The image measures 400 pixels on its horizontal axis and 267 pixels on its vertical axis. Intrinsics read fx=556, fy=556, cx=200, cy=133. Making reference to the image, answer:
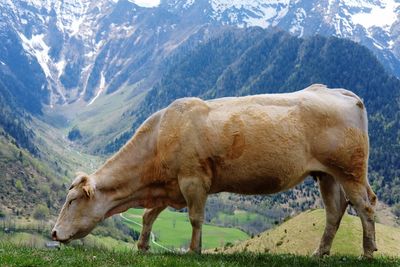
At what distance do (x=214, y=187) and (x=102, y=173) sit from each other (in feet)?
12.1

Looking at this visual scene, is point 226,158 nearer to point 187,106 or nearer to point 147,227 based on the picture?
point 187,106

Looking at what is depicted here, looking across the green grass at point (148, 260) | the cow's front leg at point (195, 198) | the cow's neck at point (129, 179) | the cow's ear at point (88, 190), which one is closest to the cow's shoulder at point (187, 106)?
the cow's neck at point (129, 179)

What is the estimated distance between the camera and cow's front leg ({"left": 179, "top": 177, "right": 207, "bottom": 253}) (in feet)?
54.1

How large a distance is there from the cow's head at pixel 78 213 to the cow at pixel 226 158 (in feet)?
0.10

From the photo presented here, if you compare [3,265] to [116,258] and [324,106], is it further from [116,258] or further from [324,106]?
[324,106]

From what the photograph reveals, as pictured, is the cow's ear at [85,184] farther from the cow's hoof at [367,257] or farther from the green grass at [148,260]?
the cow's hoof at [367,257]

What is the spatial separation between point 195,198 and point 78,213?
12.3ft

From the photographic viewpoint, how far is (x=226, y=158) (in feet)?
55.1

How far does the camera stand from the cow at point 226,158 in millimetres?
16781

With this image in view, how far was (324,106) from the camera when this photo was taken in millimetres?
17641

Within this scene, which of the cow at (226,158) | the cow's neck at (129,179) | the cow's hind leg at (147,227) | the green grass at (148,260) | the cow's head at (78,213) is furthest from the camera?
the cow's hind leg at (147,227)

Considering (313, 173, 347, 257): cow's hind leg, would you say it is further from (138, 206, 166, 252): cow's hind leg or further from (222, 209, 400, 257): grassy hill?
(222, 209, 400, 257): grassy hill

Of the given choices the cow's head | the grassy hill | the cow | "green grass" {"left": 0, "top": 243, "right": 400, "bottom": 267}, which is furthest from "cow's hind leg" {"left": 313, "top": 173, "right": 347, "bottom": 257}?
the grassy hill

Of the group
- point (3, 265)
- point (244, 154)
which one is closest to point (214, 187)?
point (244, 154)
